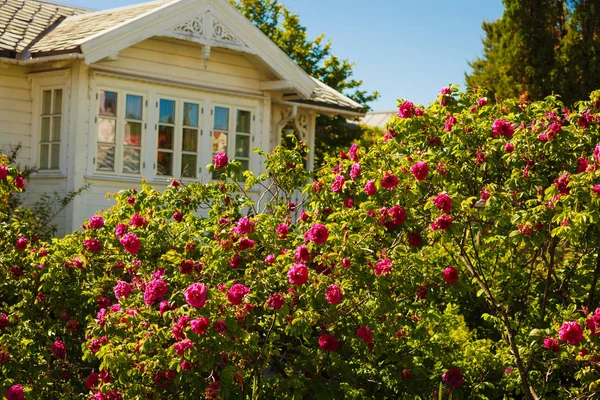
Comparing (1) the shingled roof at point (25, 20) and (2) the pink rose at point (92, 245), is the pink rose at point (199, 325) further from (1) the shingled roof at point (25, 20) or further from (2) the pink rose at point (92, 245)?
(1) the shingled roof at point (25, 20)

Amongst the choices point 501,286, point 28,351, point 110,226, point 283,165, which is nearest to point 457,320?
point 501,286

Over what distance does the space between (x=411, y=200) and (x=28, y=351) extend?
2.43 m

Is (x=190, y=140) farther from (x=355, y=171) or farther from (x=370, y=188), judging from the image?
(x=370, y=188)

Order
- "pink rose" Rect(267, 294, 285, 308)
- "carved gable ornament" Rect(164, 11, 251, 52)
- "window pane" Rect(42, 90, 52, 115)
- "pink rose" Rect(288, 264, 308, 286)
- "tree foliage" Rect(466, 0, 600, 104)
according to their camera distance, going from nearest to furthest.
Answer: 1. "pink rose" Rect(288, 264, 308, 286)
2. "pink rose" Rect(267, 294, 285, 308)
3. "window pane" Rect(42, 90, 52, 115)
4. "carved gable ornament" Rect(164, 11, 251, 52)
5. "tree foliage" Rect(466, 0, 600, 104)

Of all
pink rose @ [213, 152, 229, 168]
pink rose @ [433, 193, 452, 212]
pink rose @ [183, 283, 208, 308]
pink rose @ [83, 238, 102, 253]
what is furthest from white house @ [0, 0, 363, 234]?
pink rose @ [433, 193, 452, 212]

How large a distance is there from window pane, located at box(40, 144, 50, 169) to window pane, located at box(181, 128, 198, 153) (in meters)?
1.93

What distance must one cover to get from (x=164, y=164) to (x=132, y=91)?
117 centimetres

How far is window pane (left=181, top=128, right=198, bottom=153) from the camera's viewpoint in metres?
13.2

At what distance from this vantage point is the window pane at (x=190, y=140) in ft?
43.2

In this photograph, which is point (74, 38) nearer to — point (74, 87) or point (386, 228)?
point (74, 87)

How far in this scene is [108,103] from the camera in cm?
1231

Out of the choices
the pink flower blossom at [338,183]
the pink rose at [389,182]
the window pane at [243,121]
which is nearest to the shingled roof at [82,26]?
the window pane at [243,121]

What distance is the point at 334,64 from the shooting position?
24.5 m

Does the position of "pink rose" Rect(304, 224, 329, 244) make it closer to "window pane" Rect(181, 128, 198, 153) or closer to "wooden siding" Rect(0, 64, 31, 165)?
"wooden siding" Rect(0, 64, 31, 165)
